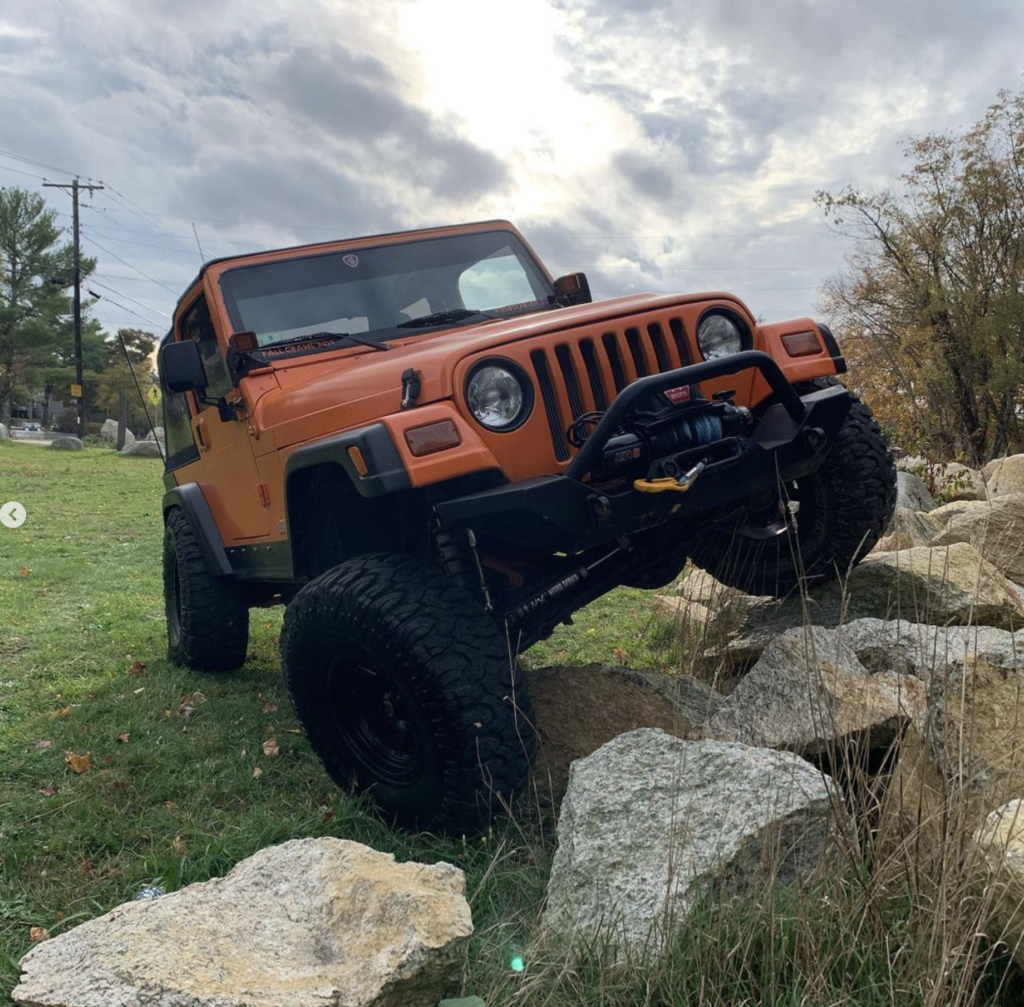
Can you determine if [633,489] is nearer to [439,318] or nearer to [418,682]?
[418,682]

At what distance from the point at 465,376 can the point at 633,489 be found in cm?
65

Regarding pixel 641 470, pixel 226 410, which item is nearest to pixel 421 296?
pixel 226 410

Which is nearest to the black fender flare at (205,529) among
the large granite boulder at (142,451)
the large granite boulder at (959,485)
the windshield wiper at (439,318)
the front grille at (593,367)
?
the windshield wiper at (439,318)

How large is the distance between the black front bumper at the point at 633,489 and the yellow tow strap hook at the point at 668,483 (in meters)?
0.04

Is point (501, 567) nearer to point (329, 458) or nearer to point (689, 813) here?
point (329, 458)

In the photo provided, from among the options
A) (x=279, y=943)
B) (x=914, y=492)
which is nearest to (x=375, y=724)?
(x=279, y=943)

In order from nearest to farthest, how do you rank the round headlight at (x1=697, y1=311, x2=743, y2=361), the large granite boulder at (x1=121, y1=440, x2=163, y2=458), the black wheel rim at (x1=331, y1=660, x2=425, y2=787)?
the black wheel rim at (x1=331, y1=660, x2=425, y2=787) < the round headlight at (x1=697, y1=311, x2=743, y2=361) < the large granite boulder at (x1=121, y1=440, x2=163, y2=458)

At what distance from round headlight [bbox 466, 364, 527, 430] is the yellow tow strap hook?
49 centimetres

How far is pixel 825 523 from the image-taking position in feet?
12.3

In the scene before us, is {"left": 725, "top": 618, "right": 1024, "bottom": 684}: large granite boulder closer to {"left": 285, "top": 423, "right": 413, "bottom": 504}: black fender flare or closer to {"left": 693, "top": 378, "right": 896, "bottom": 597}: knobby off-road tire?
{"left": 693, "top": 378, "right": 896, "bottom": 597}: knobby off-road tire

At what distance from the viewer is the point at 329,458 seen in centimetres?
279

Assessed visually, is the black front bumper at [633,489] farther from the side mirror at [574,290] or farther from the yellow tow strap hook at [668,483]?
the side mirror at [574,290]

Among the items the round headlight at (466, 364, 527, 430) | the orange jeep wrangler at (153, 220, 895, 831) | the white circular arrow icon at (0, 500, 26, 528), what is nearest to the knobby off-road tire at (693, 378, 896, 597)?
the orange jeep wrangler at (153, 220, 895, 831)

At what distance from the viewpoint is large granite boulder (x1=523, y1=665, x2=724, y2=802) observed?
3.13 metres
